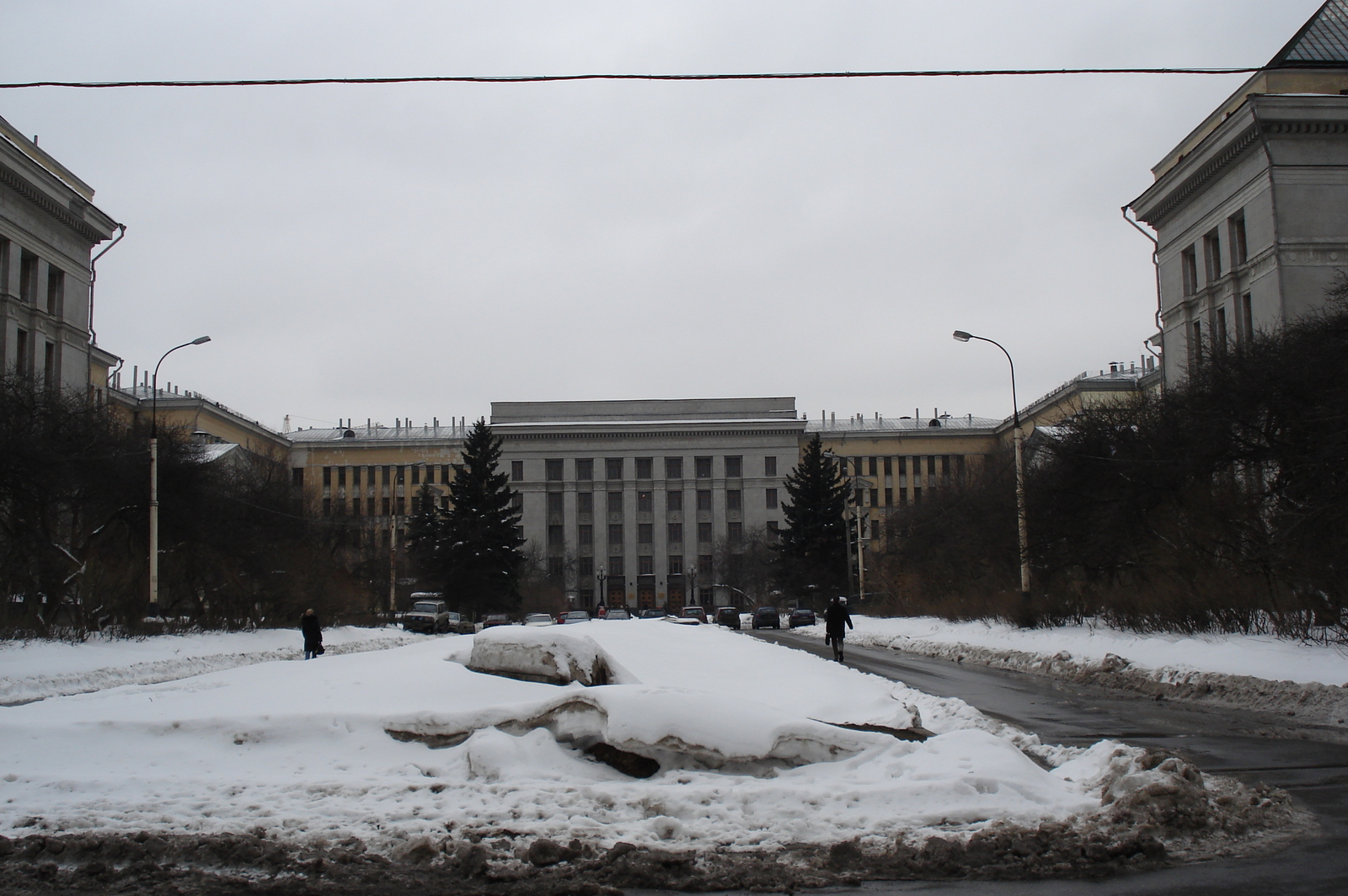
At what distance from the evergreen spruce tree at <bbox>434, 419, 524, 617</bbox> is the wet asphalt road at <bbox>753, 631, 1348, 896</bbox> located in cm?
5047

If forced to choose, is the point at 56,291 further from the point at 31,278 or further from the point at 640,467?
the point at 640,467

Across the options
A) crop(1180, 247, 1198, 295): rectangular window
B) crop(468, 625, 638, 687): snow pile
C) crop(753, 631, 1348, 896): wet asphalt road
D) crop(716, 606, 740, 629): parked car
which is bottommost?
crop(716, 606, 740, 629): parked car

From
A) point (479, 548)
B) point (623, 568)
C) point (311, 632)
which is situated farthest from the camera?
point (623, 568)

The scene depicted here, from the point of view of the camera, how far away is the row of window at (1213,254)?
48.6m

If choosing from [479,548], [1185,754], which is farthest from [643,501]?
[1185,754]

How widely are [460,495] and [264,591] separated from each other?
A: 1302 inches

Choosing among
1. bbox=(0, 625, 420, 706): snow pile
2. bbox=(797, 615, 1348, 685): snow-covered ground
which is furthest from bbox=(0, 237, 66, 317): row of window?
bbox=(797, 615, 1348, 685): snow-covered ground

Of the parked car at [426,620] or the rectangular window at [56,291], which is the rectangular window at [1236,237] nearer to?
the parked car at [426,620]

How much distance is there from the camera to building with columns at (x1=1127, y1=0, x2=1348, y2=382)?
4472 cm

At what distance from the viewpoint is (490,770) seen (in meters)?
8.71

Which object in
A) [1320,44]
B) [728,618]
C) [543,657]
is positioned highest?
[1320,44]

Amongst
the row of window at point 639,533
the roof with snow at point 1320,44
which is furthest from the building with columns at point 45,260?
the row of window at point 639,533

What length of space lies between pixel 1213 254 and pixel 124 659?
157 ft

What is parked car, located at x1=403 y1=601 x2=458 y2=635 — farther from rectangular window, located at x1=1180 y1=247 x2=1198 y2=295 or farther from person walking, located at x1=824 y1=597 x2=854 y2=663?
rectangular window, located at x1=1180 y1=247 x2=1198 y2=295
